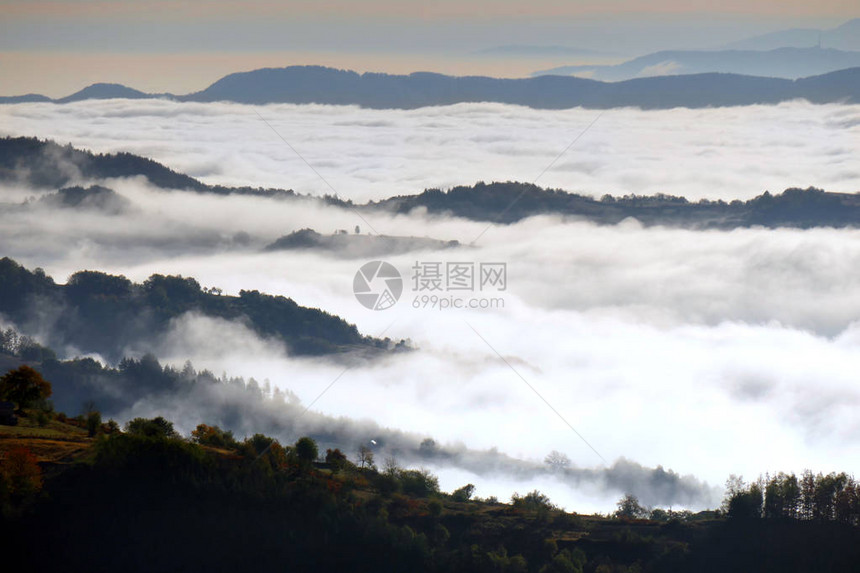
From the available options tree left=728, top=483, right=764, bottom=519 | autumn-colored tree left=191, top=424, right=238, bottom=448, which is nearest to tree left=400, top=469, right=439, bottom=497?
autumn-colored tree left=191, top=424, right=238, bottom=448

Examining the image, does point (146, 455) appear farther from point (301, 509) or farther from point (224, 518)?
point (301, 509)

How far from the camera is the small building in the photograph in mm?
100000

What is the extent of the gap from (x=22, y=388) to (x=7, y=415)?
6.13 meters

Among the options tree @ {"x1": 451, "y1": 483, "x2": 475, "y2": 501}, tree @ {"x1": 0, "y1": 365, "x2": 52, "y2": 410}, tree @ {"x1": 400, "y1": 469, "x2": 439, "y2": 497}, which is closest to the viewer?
tree @ {"x1": 0, "y1": 365, "x2": 52, "y2": 410}

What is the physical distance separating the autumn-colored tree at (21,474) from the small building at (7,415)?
30.6ft

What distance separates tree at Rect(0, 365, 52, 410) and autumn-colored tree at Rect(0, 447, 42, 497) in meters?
15.2

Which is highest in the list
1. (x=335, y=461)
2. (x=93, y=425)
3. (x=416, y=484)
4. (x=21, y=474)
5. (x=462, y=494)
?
(x=21, y=474)

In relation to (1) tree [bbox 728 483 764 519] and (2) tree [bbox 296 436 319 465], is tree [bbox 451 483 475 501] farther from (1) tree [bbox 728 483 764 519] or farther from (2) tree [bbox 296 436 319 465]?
(1) tree [bbox 728 483 764 519]

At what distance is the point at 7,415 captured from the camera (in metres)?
100

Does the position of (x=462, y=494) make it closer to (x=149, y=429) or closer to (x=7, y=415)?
(x=149, y=429)

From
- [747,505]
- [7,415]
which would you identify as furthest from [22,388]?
[747,505]

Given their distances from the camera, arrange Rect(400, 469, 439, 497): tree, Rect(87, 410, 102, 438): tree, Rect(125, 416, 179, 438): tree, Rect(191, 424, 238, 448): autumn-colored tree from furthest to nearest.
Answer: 1. Rect(400, 469, 439, 497): tree
2. Rect(191, 424, 238, 448): autumn-colored tree
3. Rect(87, 410, 102, 438): tree
4. Rect(125, 416, 179, 438): tree

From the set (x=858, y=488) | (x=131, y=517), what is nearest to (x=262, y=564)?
(x=131, y=517)

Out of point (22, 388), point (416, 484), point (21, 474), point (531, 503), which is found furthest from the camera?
point (531, 503)
